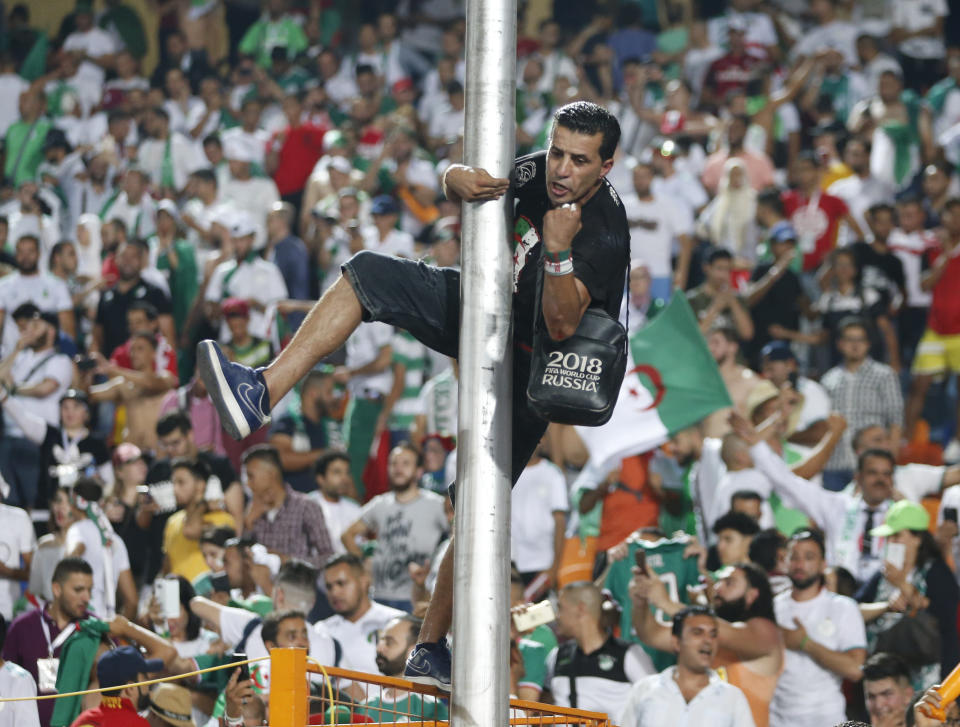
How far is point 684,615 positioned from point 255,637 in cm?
227

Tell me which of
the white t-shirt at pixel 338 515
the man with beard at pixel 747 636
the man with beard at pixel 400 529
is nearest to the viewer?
the man with beard at pixel 747 636

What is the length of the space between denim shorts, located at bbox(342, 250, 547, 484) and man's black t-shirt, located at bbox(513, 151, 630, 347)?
246 mm

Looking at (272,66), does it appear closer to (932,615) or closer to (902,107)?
(902,107)

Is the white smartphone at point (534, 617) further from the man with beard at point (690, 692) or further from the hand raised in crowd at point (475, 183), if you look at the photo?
the hand raised in crowd at point (475, 183)

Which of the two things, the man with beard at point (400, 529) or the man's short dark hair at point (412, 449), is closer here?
the man with beard at point (400, 529)

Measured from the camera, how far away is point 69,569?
30.6ft

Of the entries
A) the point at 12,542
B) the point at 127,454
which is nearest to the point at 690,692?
the point at 12,542

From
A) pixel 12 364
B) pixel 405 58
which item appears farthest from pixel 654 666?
pixel 405 58

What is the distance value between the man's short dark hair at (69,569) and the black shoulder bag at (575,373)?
5368mm

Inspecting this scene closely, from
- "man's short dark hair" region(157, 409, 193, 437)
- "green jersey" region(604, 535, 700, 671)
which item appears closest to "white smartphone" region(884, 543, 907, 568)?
"green jersey" region(604, 535, 700, 671)

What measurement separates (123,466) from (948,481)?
17.9 ft

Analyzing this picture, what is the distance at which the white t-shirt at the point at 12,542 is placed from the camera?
1010 cm

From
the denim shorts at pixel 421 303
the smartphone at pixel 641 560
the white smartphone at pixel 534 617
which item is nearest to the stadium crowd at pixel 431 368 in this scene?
the smartphone at pixel 641 560

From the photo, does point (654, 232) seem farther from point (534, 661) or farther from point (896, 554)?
point (534, 661)
